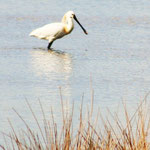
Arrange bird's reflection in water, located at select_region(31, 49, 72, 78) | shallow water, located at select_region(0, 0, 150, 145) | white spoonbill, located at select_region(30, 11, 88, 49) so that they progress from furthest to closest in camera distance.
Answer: white spoonbill, located at select_region(30, 11, 88, 49) < bird's reflection in water, located at select_region(31, 49, 72, 78) < shallow water, located at select_region(0, 0, 150, 145)

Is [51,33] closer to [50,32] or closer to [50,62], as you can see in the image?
[50,32]

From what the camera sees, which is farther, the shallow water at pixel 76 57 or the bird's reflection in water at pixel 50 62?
the bird's reflection in water at pixel 50 62

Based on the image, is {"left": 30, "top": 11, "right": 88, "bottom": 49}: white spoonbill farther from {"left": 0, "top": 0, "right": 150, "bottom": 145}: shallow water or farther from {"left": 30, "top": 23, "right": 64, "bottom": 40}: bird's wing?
{"left": 0, "top": 0, "right": 150, "bottom": 145}: shallow water

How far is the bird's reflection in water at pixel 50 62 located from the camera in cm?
994

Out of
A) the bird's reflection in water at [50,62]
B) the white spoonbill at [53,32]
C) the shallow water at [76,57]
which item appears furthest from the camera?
the white spoonbill at [53,32]

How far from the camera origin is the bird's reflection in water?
9937mm

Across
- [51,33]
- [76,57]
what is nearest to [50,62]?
[76,57]

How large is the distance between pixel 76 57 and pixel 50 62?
56cm

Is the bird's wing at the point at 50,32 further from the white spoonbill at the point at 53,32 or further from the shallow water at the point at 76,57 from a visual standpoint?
the shallow water at the point at 76,57

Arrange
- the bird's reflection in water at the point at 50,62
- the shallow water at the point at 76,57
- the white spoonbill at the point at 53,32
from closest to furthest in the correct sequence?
the shallow water at the point at 76,57 < the bird's reflection in water at the point at 50,62 < the white spoonbill at the point at 53,32

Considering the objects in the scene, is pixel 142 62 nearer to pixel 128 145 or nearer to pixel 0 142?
pixel 0 142

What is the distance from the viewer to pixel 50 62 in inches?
428

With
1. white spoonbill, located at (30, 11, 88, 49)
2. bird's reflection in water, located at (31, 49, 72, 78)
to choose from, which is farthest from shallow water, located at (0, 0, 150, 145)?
white spoonbill, located at (30, 11, 88, 49)

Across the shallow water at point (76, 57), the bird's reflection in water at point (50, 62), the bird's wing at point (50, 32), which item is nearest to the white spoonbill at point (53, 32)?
the bird's wing at point (50, 32)
